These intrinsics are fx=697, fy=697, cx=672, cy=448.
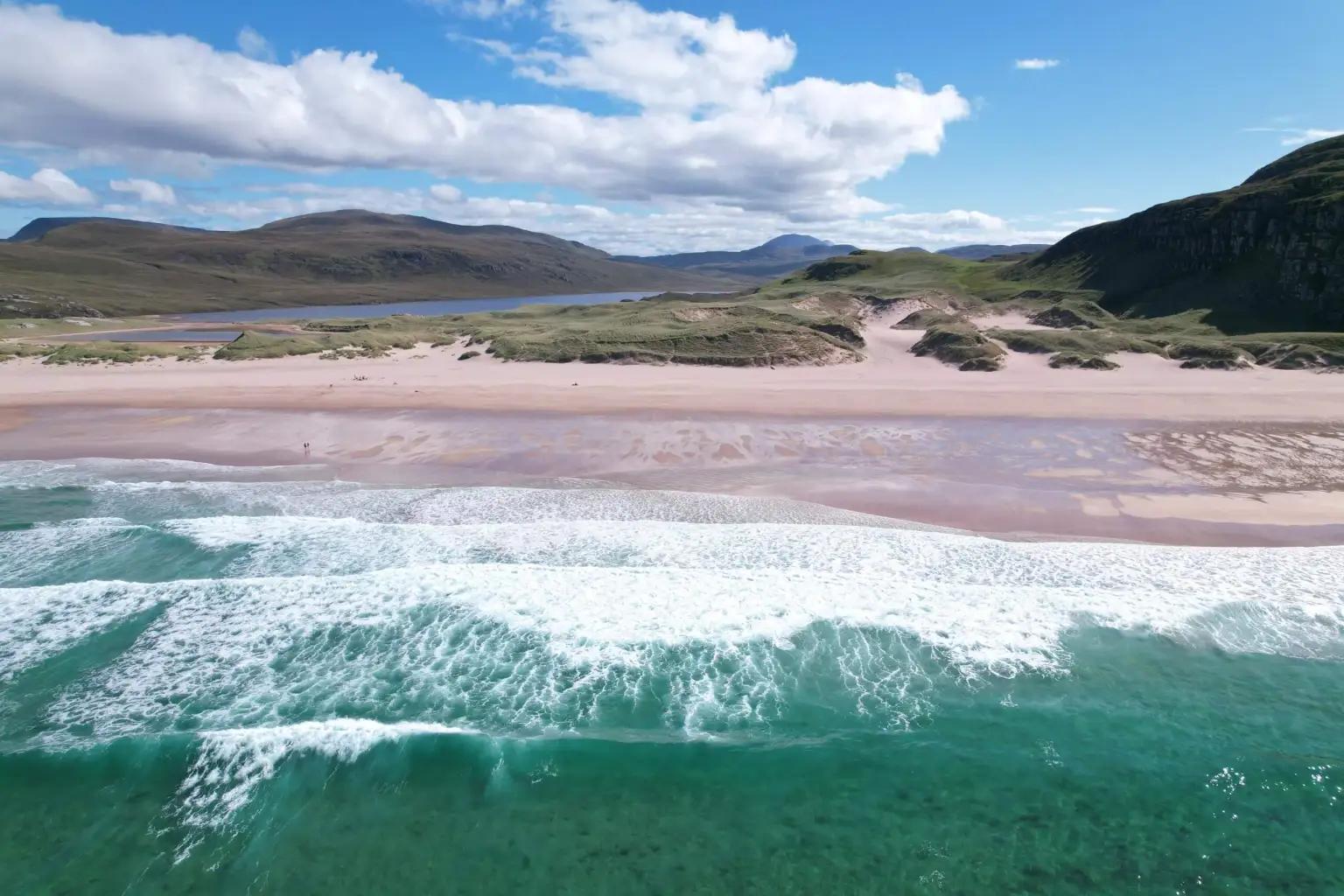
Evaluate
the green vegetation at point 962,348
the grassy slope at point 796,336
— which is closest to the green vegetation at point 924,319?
the grassy slope at point 796,336

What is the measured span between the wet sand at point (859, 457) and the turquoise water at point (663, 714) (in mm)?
1967

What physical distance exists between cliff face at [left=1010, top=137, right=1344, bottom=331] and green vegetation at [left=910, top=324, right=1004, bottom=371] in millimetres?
16167

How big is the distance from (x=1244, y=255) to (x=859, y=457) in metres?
41.3

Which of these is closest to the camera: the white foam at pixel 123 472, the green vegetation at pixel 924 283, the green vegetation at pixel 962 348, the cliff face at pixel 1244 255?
the white foam at pixel 123 472

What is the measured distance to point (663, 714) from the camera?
799 cm

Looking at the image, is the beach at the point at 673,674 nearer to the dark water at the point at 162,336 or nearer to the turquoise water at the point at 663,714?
the turquoise water at the point at 663,714

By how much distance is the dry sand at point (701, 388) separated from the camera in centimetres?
2350

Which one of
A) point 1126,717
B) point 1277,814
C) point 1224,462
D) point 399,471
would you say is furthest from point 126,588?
point 1224,462

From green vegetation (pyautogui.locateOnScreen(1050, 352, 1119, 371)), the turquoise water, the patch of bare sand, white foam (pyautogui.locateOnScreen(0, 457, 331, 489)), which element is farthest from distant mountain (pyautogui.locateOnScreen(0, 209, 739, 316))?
the patch of bare sand

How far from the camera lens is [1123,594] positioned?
10453 millimetres

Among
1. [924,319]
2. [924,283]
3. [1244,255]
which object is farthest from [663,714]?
[924,283]

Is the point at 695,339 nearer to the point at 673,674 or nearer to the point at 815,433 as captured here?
the point at 815,433

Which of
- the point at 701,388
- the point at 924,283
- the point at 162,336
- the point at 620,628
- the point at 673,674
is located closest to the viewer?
the point at 673,674

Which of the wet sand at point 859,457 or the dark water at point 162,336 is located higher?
the dark water at point 162,336
